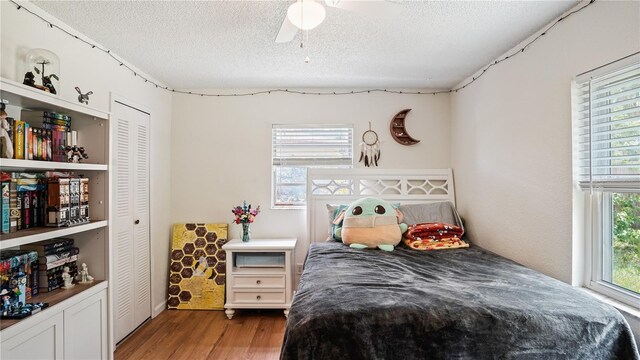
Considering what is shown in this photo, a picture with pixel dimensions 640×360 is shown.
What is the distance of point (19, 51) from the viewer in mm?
1721

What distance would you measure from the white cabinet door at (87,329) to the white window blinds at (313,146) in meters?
2.06

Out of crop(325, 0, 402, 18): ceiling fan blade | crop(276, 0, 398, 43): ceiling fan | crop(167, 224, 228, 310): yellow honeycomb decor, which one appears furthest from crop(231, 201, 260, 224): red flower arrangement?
crop(325, 0, 402, 18): ceiling fan blade

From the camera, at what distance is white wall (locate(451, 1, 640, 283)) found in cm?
167

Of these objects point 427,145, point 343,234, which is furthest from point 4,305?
point 427,145

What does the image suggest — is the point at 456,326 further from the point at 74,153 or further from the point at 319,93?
the point at 319,93

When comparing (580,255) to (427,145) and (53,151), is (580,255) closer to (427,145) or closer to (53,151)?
(427,145)

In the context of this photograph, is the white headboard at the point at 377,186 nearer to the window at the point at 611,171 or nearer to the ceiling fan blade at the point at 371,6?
the window at the point at 611,171

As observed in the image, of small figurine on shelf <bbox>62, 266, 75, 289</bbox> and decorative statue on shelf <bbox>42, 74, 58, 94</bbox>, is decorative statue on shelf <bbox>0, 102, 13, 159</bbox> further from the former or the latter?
small figurine on shelf <bbox>62, 266, 75, 289</bbox>

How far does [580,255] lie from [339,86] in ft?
8.32

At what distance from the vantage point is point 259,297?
9.88 ft

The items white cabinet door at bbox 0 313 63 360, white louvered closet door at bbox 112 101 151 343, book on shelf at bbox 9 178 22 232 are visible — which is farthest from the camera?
white louvered closet door at bbox 112 101 151 343

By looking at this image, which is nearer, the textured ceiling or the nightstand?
the textured ceiling

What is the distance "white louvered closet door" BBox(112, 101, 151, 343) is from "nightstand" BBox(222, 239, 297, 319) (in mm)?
771

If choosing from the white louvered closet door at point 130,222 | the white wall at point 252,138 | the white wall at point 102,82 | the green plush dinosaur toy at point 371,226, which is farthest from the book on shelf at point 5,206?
the green plush dinosaur toy at point 371,226
